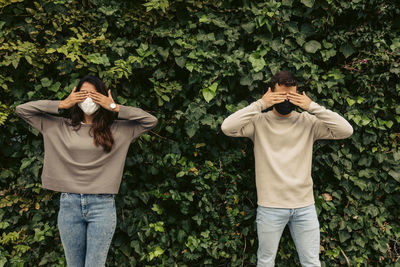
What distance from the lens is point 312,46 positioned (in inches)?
120

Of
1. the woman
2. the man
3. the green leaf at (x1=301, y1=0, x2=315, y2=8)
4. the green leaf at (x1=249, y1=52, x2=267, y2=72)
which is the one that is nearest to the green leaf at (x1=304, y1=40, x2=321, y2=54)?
the green leaf at (x1=301, y1=0, x2=315, y2=8)

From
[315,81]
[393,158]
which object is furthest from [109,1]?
[393,158]

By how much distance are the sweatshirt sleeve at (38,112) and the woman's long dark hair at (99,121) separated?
0.55 ft

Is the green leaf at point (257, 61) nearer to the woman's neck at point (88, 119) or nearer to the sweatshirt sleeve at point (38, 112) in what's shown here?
the woman's neck at point (88, 119)

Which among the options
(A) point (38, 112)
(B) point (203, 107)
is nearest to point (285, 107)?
(B) point (203, 107)

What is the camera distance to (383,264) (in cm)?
330

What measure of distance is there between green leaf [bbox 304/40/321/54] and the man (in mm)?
675

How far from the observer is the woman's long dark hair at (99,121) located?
7.79 ft

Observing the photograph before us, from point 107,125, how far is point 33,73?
1.06 meters

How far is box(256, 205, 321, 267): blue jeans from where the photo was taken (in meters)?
2.50

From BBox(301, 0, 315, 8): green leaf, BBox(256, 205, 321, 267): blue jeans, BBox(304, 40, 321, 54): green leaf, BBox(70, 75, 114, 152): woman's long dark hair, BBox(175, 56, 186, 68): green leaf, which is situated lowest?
BBox(256, 205, 321, 267): blue jeans

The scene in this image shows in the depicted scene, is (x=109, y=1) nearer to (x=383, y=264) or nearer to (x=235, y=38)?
(x=235, y=38)

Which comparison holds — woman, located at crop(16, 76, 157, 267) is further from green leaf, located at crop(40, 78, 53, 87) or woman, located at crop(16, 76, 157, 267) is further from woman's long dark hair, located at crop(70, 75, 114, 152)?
green leaf, located at crop(40, 78, 53, 87)

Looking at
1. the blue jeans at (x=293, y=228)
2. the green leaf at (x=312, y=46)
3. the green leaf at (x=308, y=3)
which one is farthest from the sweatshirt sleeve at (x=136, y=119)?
the green leaf at (x=308, y=3)
